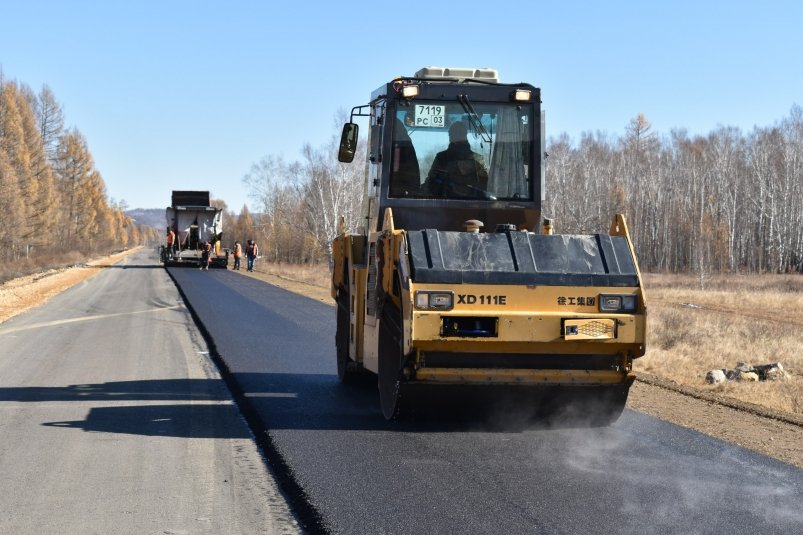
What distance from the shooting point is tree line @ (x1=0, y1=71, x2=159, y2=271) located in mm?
56031

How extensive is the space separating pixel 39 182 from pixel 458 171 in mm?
65775

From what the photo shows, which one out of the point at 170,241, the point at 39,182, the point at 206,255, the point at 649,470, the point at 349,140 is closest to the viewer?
the point at 649,470

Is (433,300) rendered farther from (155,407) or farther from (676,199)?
(676,199)

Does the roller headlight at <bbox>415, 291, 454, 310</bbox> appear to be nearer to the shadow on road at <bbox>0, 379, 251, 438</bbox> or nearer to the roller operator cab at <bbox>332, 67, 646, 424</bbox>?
the roller operator cab at <bbox>332, 67, 646, 424</bbox>

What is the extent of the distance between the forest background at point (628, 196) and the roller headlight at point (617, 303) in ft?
145

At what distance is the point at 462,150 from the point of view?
8.56m

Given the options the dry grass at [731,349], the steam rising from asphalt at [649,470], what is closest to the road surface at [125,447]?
the steam rising from asphalt at [649,470]

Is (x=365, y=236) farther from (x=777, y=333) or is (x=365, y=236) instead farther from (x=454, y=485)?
(x=777, y=333)

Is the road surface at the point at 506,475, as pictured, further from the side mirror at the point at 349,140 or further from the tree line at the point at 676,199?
the tree line at the point at 676,199

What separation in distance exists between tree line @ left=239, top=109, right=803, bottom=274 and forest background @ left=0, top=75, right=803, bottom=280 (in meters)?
0.12

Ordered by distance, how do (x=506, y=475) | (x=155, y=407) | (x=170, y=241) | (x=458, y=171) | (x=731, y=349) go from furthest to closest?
(x=170, y=241) → (x=731, y=349) → (x=155, y=407) → (x=458, y=171) → (x=506, y=475)

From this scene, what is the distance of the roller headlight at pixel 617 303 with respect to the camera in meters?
7.06

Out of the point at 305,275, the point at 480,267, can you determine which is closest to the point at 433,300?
the point at 480,267

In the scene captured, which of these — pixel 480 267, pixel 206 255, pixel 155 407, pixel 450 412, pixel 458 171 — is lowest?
pixel 155 407
